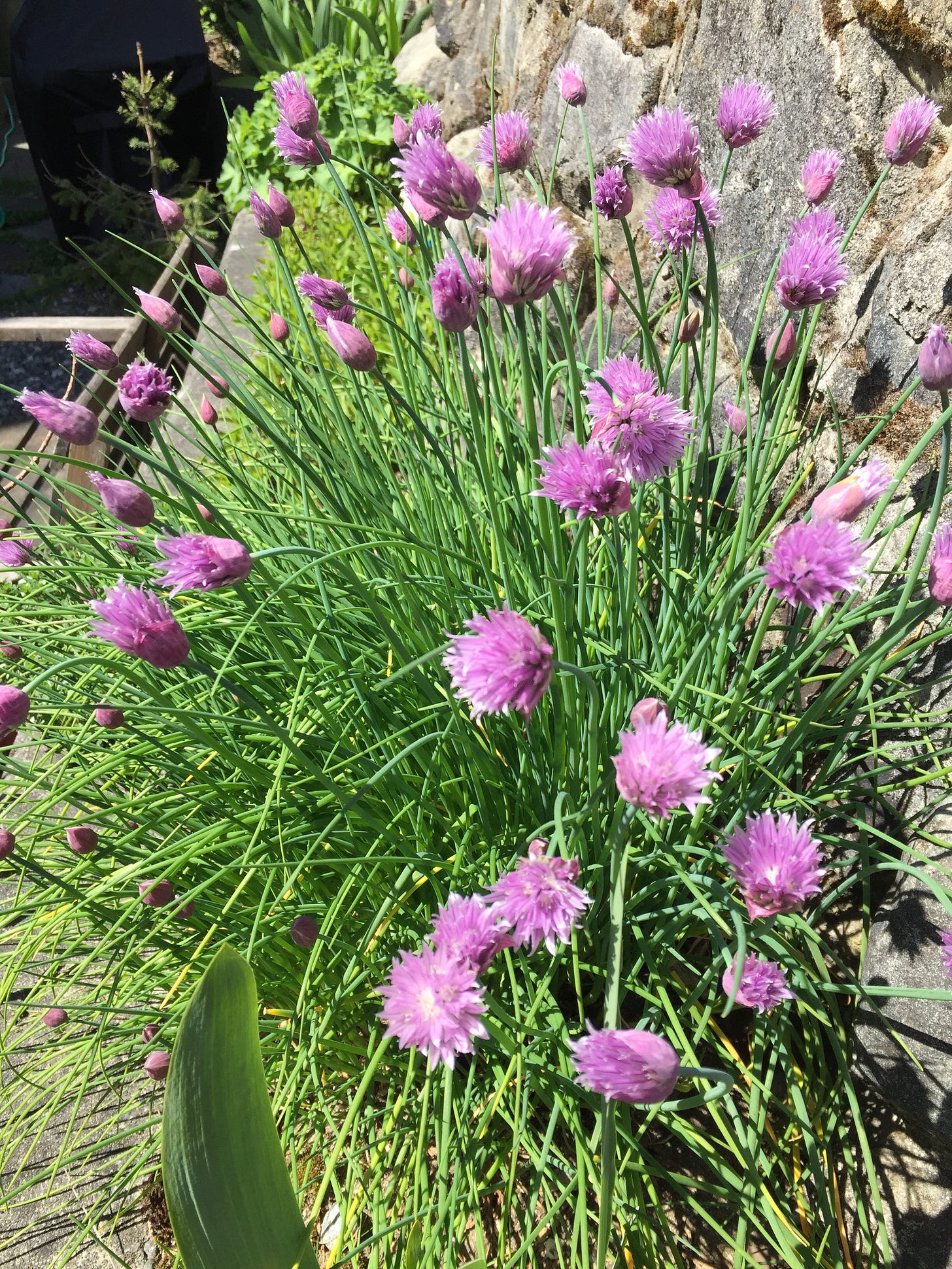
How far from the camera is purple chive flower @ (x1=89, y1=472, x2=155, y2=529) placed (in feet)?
3.48

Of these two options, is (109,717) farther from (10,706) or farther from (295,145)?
(295,145)

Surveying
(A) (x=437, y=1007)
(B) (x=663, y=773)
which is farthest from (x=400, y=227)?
(A) (x=437, y=1007)

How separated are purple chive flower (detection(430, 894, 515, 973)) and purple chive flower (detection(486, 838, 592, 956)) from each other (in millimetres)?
18

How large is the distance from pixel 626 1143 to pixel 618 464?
903 mm

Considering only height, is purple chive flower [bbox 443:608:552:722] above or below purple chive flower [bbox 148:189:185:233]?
below

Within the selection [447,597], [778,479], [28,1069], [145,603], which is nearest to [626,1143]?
[447,597]

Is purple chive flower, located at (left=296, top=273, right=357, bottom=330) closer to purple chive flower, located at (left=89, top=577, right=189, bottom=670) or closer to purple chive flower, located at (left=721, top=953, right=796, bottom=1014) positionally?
purple chive flower, located at (left=89, top=577, right=189, bottom=670)

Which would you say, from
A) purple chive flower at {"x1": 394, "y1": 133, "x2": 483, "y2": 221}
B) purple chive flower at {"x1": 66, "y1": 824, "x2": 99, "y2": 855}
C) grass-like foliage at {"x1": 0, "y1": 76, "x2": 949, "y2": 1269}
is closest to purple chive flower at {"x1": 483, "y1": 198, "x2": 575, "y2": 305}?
grass-like foliage at {"x1": 0, "y1": 76, "x2": 949, "y2": 1269}

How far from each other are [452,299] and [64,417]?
0.54 metres

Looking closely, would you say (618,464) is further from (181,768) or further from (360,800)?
(181,768)

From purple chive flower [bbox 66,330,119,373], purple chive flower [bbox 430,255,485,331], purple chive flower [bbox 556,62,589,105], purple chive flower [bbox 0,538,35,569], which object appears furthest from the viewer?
purple chive flower [bbox 0,538,35,569]

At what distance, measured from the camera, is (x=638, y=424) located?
3.16 ft

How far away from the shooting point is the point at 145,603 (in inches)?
37.1

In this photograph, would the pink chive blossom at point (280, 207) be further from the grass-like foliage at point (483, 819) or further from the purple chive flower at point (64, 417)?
the purple chive flower at point (64, 417)
